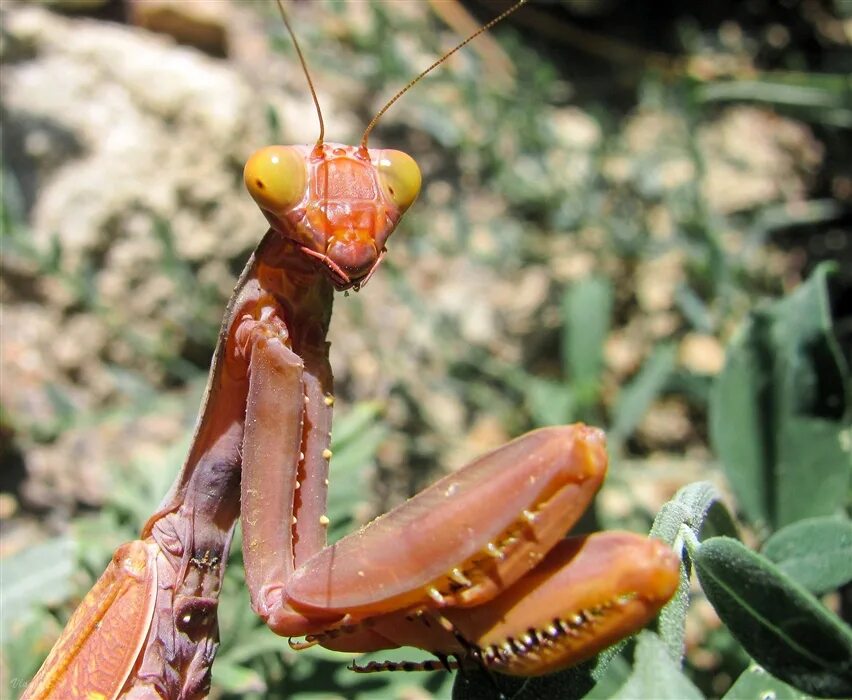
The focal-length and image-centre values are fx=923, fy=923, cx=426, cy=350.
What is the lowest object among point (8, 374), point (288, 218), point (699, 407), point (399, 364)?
point (699, 407)

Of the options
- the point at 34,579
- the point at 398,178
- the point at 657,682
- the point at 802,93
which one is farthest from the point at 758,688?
the point at 802,93

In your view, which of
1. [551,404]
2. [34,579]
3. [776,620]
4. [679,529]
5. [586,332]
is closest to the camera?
[776,620]

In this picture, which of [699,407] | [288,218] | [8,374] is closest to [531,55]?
[699,407]

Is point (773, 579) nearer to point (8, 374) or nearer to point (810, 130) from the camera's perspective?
point (8, 374)

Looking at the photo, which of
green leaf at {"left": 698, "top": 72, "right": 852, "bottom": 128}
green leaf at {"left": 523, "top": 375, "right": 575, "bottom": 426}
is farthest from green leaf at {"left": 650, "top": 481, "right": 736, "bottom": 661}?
green leaf at {"left": 698, "top": 72, "right": 852, "bottom": 128}

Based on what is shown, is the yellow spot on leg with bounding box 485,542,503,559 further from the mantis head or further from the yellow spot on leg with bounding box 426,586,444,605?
the mantis head

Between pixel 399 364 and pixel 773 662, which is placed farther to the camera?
pixel 399 364

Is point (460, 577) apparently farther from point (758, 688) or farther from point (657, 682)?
point (758, 688)
